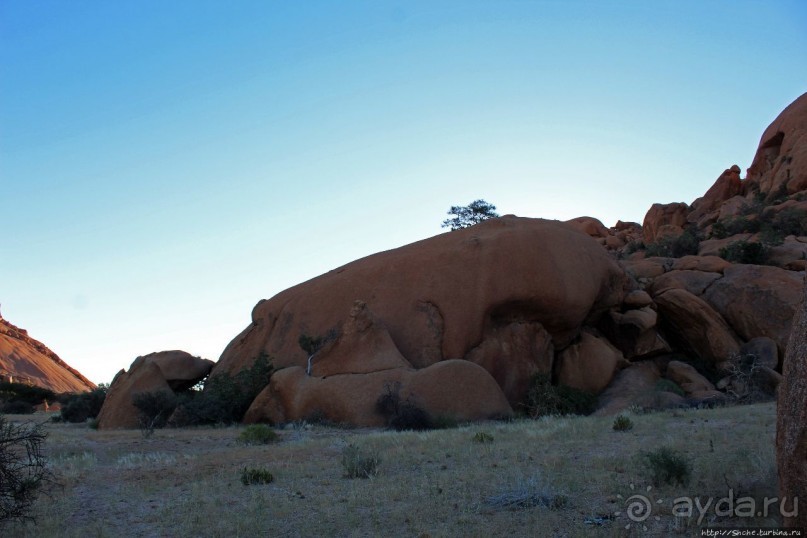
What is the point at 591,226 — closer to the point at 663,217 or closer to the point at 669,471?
the point at 663,217

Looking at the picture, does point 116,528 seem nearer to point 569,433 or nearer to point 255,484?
point 255,484

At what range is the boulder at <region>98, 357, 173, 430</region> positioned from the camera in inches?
914

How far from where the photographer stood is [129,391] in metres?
23.9

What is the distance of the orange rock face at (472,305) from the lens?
23.0 meters

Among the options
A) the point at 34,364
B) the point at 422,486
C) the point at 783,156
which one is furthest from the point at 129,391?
the point at 34,364

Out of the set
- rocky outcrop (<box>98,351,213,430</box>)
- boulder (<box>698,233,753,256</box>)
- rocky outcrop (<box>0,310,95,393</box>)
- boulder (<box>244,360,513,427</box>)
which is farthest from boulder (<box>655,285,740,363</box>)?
rocky outcrop (<box>0,310,95,393</box>)

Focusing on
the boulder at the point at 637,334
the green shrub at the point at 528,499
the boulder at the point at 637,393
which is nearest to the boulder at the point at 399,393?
Result: the boulder at the point at 637,393

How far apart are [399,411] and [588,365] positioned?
9175 millimetres

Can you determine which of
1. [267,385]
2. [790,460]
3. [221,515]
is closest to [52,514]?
[221,515]

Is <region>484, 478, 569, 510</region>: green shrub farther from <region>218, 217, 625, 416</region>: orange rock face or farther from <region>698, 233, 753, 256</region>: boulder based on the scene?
<region>698, 233, 753, 256</region>: boulder

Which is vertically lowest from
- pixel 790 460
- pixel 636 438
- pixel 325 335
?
pixel 636 438

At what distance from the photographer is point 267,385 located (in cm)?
2292

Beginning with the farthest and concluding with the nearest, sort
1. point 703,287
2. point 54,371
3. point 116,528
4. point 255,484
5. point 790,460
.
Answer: point 54,371 < point 703,287 < point 255,484 < point 116,528 < point 790,460

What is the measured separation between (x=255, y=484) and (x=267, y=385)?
44.0 feet
